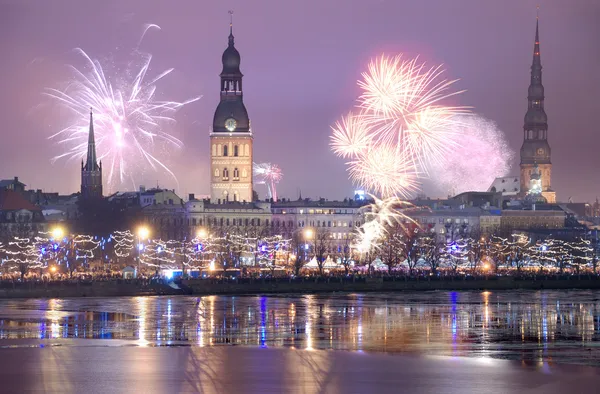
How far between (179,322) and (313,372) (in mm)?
19982

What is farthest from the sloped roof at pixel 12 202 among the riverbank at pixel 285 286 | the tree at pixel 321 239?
the riverbank at pixel 285 286

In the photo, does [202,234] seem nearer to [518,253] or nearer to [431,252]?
[431,252]

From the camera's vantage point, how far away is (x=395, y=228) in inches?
5768

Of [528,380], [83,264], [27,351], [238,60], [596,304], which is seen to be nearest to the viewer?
[528,380]

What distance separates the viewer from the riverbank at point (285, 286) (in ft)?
297

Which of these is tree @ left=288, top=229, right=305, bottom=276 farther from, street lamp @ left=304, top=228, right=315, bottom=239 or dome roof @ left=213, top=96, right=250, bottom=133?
dome roof @ left=213, top=96, right=250, bottom=133

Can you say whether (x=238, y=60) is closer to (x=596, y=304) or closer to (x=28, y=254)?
(x=28, y=254)

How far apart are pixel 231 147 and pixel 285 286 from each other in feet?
245

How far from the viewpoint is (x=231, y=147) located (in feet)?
570

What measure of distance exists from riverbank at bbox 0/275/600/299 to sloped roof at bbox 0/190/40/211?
54523 millimetres

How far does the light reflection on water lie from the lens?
54031 mm

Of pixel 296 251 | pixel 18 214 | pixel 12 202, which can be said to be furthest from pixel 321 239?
pixel 12 202

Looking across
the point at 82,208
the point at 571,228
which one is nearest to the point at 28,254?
the point at 82,208

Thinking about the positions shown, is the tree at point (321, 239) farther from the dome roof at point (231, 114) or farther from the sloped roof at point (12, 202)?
the sloped roof at point (12, 202)
